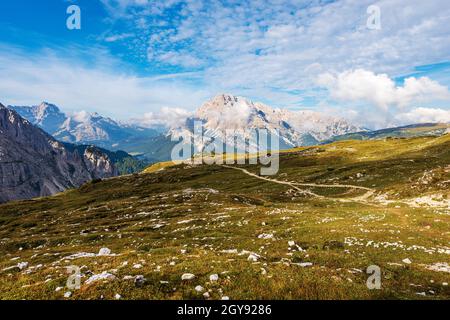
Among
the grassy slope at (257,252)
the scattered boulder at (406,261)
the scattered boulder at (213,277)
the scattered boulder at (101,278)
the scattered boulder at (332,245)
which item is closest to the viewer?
the grassy slope at (257,252)

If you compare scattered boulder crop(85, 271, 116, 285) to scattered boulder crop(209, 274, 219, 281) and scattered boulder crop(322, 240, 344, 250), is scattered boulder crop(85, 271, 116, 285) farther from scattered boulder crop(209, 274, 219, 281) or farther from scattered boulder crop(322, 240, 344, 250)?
scattered boulder crop(322, 240, 344, 250)

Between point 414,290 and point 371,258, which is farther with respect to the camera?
point 371,258

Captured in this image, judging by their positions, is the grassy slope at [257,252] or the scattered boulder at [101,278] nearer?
the grassy slope at [257,252]

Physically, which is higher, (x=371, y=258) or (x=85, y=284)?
(x=85, y=284)

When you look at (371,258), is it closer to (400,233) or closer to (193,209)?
(400,233)

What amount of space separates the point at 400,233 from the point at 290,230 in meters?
10.9

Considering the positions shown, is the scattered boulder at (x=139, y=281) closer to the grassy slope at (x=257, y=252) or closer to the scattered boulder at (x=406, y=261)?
the grassy slope at (x=257, y=252)

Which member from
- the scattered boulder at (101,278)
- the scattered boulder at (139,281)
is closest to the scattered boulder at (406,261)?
the scattered boulder at (139,281)

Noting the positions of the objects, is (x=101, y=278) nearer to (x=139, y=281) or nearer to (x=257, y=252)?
(x=139, y=281)

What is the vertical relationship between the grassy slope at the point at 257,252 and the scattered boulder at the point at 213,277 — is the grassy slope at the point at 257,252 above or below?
below

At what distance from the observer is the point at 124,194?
421 ft

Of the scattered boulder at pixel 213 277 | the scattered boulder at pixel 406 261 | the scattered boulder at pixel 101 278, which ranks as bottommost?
the scattered boulder at pixel 406 261

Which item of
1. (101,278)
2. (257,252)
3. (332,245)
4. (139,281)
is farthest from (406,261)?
(101,278)
